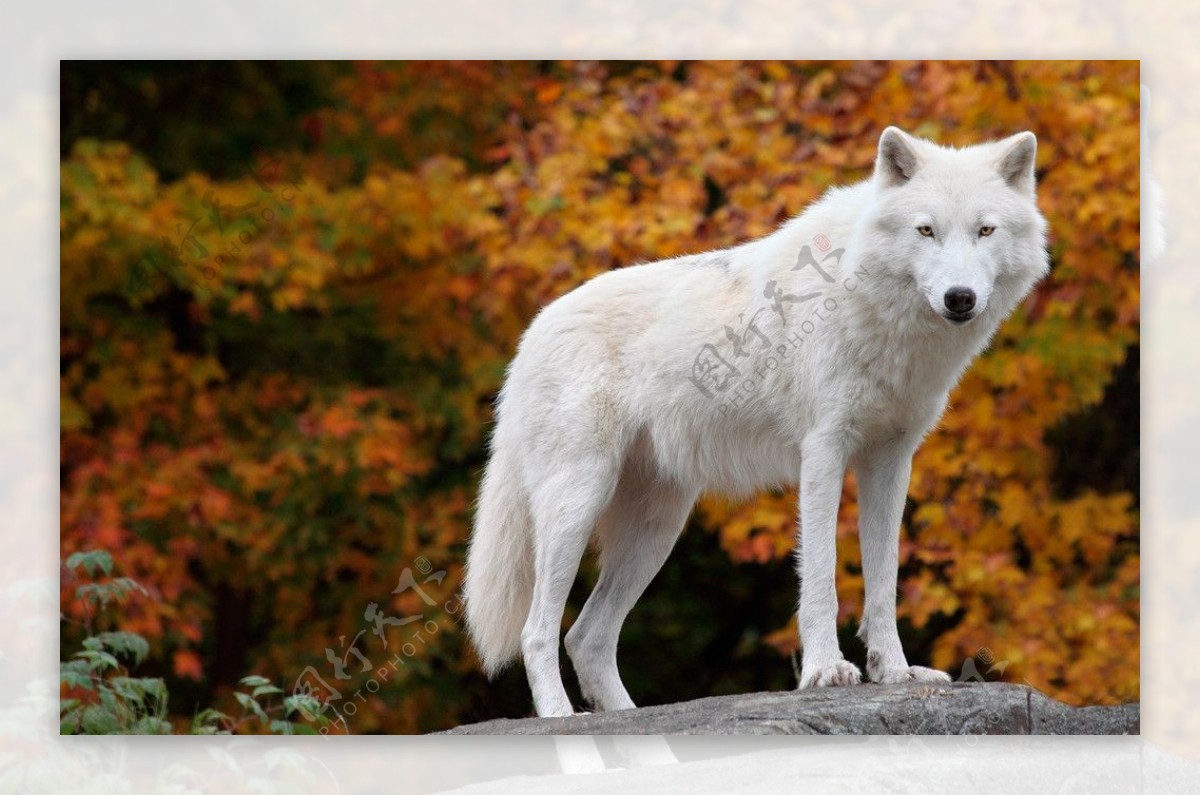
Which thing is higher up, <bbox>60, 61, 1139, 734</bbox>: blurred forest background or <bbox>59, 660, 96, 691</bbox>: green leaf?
<bbox>60, 61, 1139, 734</bbox>: blurred forest background

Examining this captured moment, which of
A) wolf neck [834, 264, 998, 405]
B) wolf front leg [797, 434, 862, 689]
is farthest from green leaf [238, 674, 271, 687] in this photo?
wolf neck [834, 264, 998, 405]

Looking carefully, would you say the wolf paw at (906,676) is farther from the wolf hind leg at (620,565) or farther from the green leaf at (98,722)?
the green leaf at (98,722)

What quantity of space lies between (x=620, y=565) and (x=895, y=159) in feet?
5.13

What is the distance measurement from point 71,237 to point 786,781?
9.62 feet

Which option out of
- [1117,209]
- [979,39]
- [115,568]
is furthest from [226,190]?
[1117,209]

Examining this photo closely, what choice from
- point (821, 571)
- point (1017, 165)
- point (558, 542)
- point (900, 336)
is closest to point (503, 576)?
point (558, 542)

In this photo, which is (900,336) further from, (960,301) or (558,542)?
(558,542)

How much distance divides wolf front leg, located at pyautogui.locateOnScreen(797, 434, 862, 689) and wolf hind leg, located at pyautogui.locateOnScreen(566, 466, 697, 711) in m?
0.61

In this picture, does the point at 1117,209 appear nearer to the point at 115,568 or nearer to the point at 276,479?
the point at 276,479

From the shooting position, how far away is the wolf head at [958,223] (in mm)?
4180

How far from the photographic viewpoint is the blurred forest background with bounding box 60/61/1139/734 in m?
5.08

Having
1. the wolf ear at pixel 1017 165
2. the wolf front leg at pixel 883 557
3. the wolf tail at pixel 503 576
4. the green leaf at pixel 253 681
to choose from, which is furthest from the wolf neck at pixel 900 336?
the green leaf at pixel 253 681

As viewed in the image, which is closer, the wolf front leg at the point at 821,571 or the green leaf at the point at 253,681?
the wolf front leg at the point at 821,571

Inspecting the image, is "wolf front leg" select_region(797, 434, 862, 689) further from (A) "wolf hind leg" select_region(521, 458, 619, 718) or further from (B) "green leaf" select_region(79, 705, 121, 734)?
(B) "green leaf" select_region(79, 705, 121, 734)
